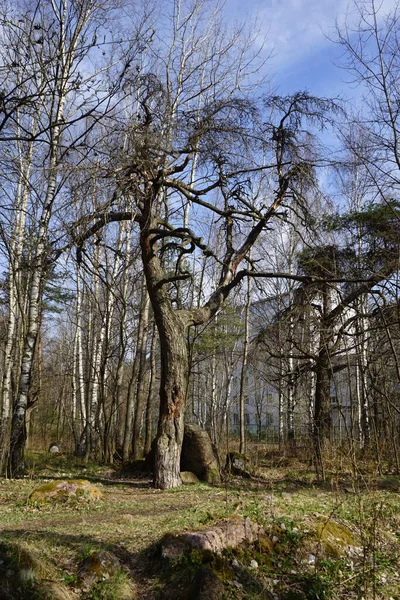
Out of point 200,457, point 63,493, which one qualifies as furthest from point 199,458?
point 63,493

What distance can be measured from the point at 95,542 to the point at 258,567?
153cm

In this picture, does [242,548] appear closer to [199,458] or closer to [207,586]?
[207,586]

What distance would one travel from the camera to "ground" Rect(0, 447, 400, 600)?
4.12 meters

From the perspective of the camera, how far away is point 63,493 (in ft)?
23.0

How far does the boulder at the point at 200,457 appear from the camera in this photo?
32.4 ft

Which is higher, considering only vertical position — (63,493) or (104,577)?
(63,493)

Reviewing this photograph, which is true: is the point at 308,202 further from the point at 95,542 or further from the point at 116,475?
the point at 95,542

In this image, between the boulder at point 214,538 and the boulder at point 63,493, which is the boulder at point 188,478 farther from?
the boulder at point 214,538

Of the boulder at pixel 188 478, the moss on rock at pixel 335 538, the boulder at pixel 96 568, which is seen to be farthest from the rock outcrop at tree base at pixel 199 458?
the boulder at pixel 96 568

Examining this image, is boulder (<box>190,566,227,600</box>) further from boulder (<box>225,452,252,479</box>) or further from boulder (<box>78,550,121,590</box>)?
boulder (<box>225,452,252,479</box>)

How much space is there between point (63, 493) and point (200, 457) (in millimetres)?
3658

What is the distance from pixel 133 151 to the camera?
276 inches

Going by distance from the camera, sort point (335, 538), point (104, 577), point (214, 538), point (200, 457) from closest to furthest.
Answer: point (104, 577) → point (214, 538) → point (335, 538) → point (200, 457)

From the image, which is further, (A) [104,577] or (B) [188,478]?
(B) [188,478]
